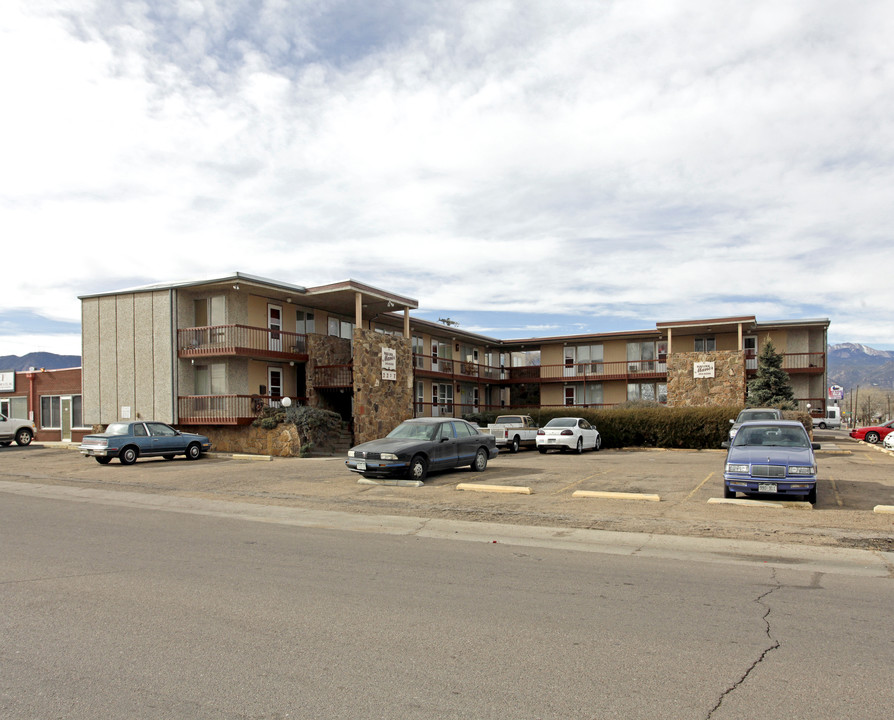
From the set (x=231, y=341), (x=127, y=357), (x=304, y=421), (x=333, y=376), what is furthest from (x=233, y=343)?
(x=127, y=357)

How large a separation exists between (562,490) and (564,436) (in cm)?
1238

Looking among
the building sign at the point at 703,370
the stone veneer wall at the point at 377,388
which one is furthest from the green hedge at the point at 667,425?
the stone veneer wall at the point at 377,388

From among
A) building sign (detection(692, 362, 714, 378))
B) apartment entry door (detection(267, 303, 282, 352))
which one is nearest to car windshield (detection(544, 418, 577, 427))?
apartment entry door (detection(267, 303, 282, 352))

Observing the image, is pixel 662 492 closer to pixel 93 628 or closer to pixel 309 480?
pixel 309 480

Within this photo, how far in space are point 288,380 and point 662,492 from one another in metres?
20.5

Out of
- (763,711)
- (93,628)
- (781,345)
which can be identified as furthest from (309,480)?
(781,345)

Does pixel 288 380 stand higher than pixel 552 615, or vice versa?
Result: pixel 288 380

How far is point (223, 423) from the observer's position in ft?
91.5

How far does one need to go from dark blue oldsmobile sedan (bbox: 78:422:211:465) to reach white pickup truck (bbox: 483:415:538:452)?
1150 centimetres

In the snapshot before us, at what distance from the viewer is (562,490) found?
610 inches

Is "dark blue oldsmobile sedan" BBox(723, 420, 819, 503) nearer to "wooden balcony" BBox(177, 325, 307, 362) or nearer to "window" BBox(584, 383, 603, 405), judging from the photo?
"wooden balcony" BBox(177, 325, 307, 362)

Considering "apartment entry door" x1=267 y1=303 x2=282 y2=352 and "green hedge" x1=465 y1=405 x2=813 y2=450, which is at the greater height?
"apartment entry door" x1=267 y1=303 x2=282 y2=352

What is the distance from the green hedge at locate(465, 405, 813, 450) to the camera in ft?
99.2

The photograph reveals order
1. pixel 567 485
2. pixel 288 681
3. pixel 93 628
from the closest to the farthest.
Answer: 1. pixel 288 681
2. pixel 93 628
3. pixel 567 485
